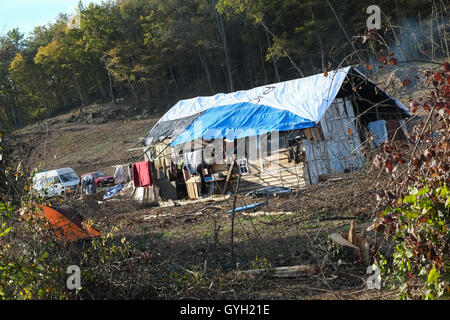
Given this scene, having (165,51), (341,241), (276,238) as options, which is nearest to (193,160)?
(276,238)

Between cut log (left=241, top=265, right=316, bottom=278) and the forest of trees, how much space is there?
2930cm

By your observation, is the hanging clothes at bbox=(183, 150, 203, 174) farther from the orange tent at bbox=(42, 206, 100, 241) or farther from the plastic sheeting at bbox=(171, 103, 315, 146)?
the orange tent at bbox=(42, 206, 100, 241)

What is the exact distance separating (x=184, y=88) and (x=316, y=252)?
146 feet

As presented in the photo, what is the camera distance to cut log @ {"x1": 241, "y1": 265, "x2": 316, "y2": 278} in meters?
6.14

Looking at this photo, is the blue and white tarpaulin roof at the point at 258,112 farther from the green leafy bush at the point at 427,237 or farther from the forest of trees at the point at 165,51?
the forest of trees at the point at 165,51

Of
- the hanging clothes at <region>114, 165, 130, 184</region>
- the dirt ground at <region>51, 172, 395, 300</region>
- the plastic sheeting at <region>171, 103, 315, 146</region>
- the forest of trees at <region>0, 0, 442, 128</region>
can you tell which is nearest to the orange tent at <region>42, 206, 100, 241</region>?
the dirt ground at <region>51, 172, 395, 300</region>

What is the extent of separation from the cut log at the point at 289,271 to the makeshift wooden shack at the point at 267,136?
824cm

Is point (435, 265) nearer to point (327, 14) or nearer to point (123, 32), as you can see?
point (327, 14)

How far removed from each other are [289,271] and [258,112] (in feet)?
32.6

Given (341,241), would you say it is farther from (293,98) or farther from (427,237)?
(293,98)

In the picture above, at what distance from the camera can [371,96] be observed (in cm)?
1847

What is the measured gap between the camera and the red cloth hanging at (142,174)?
1716cm

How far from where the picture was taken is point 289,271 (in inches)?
244

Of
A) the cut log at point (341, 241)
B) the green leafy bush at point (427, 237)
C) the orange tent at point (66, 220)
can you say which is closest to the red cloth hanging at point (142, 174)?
the orange tent at point (66, 220)
